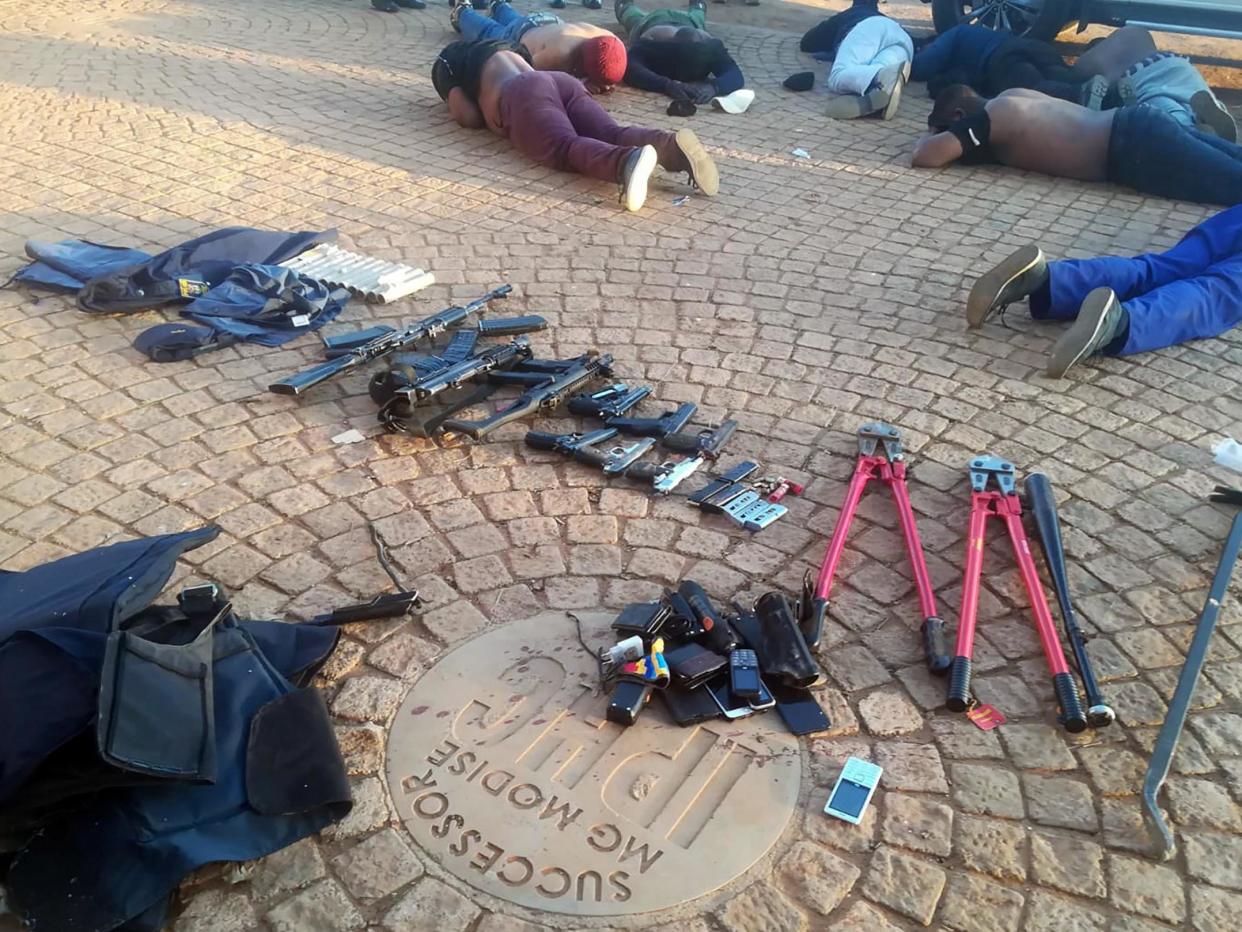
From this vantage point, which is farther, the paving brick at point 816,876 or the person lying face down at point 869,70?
the person lying face down at point 869,70

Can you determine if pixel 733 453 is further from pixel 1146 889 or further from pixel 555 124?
pixel 555 124

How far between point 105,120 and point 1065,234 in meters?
8.48

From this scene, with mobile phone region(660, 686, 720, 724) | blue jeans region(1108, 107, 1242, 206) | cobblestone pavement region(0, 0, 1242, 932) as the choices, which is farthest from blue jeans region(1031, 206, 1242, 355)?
mobile phone region(660, 686, 720, 724)

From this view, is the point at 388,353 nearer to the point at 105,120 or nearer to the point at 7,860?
the point at 7,860

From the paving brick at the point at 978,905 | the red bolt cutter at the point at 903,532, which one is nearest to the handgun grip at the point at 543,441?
the red bolt cutter at the point at 903,532

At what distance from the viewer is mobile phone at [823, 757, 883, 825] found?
9.86 feet

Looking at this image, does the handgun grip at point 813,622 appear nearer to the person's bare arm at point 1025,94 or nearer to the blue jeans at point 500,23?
the person's bare arm at point 1025,94

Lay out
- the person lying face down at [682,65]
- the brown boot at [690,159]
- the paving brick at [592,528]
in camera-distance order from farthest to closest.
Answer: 1. the person lying face down at [682,65]
2. the brown boot at [690,159]
3. the paving brick at [592,528]

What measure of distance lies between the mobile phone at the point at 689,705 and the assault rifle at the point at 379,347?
2.73 meters

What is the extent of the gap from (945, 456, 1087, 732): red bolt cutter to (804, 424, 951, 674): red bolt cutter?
10 centimetres

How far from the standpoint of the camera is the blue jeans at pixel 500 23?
1042 centimetres

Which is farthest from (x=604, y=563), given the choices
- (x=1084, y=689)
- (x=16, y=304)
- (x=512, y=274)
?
(x=16, y=304)

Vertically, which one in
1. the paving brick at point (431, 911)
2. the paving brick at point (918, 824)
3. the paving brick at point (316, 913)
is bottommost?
the paving brick at point (316, 913)

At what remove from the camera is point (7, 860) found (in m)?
2.81
